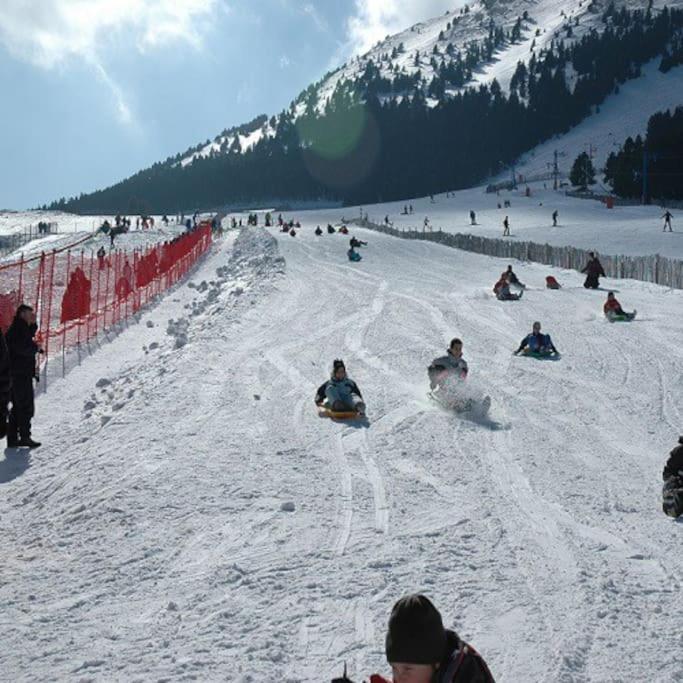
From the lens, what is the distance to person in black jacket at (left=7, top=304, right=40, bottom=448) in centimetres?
1039

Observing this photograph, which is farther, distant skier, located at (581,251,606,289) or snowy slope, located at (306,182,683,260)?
snowy slope, located at (306,182,683,260)

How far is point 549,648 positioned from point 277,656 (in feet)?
5.52

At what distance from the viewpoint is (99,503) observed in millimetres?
8211

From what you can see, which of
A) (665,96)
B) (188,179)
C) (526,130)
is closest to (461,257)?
(526,130)

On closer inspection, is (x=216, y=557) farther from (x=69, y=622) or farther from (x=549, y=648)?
(x=549, y=648)

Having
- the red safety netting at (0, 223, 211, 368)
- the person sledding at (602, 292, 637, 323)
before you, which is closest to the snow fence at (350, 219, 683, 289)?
the person sledding at (602, 292, 637, 323)

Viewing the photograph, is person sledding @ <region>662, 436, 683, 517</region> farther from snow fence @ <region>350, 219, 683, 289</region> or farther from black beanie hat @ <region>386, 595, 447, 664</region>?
snow fence @ <region>350, 219, 683, 289</region>

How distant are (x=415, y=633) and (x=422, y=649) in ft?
0.21

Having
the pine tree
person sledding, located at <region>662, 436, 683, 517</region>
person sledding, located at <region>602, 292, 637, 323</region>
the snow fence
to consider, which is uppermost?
the pine tree

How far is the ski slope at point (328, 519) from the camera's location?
17.8 feet

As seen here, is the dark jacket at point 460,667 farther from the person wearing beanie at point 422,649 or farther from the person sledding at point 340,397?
the person sledding at point 340,397

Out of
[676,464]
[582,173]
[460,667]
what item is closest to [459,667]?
[460,667]

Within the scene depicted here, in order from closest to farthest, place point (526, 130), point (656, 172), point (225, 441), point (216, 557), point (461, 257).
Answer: point (216, 557) → point (225, 441) → point (461, 257) → point (656, 172) → point (526, 130)

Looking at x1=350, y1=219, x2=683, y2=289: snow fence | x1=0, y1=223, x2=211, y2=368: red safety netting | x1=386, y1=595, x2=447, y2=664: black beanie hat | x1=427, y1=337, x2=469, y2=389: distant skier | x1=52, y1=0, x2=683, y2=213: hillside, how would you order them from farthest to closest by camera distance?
x1=52, y1=0, x2=683, y2=213: hillside, x1=350, y1=219, x2=683, y2=289: snow fence, x1=0, y1=223, x2=211, y2=368: red safety netting, x1=427, y1=337, x2=469, y2=389: distant skier, x1=386, y1=595, x2=447, y2=664: black beanie hat
